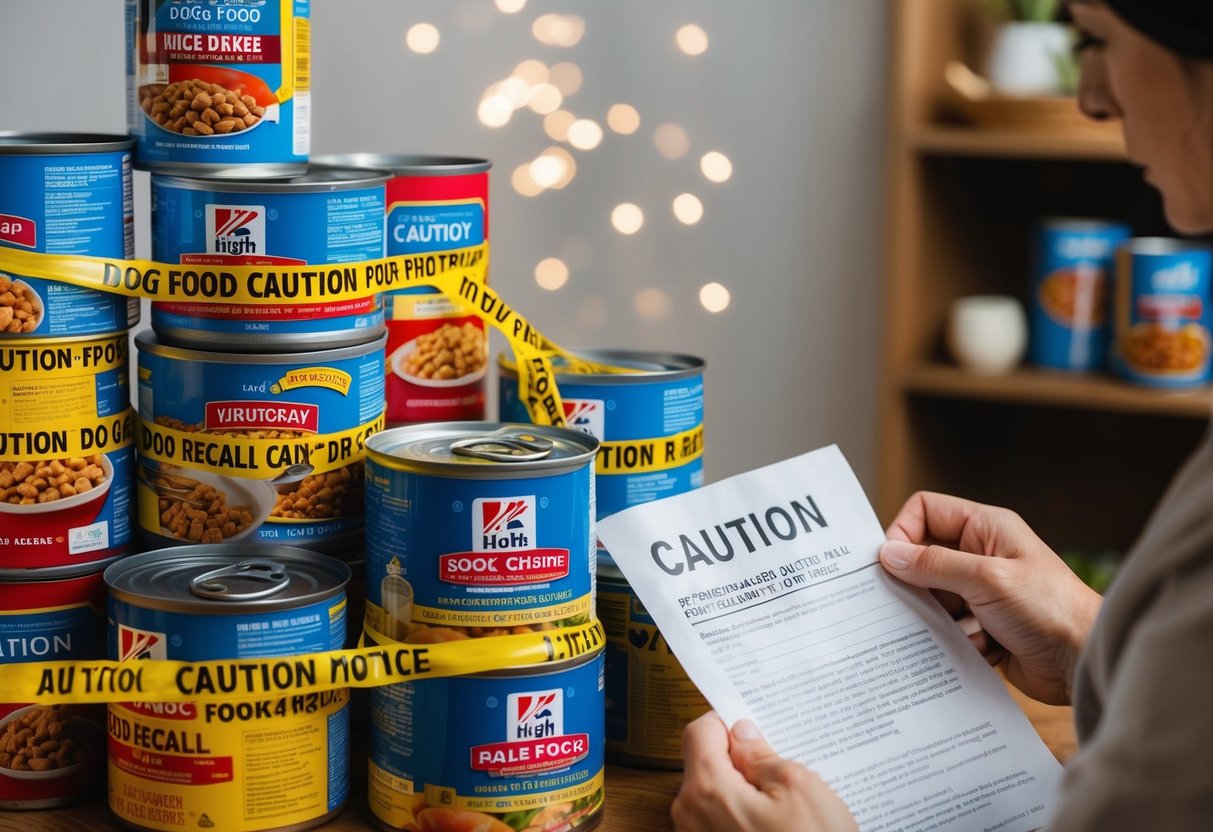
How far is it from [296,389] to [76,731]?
11.7 inches

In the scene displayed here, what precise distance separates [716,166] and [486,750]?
1666 millimetres

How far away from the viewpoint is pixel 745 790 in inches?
34.9

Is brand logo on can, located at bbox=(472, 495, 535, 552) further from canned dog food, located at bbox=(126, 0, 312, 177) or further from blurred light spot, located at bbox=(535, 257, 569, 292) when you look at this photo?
blurred light spot, located at bbox=(535, 257, 569, 292)

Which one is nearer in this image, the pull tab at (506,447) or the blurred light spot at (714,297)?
the pull tab at (506,447)

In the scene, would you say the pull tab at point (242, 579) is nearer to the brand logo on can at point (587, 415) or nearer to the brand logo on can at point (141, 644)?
the brand logo on can at point (141, 644)

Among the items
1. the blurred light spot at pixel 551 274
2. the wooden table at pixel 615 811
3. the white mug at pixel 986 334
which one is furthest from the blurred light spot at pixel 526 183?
the wooden table at pixel 615 811

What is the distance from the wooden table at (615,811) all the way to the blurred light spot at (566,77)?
64.2 inches

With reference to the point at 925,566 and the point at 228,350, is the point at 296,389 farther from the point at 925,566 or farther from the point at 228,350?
the point at 925,566

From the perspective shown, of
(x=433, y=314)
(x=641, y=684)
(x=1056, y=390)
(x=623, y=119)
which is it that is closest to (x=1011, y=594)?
(x=641, y=684)

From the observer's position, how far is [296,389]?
3.44ft

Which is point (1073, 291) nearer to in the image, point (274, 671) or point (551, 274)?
point (551, 274)

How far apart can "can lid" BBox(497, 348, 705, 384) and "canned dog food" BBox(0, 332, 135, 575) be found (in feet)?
1.11

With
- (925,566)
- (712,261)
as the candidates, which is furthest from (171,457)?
(712,261)

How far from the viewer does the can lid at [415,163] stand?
120cm
